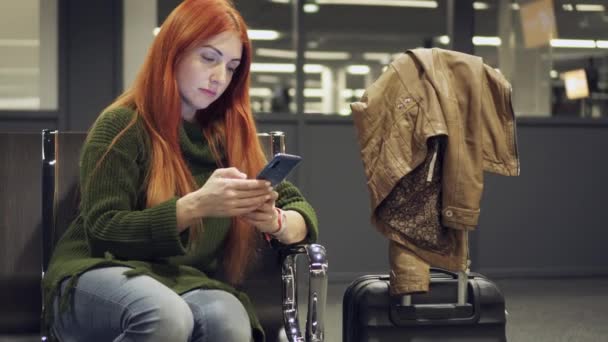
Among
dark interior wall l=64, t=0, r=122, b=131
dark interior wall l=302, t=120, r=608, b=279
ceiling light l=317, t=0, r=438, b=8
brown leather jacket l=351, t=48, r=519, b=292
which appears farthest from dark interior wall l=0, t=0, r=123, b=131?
brown leather jacket l=351, t=48, r=519, b=292

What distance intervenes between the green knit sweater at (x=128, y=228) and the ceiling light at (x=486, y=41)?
13.0 feet

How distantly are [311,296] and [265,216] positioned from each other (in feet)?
0.66

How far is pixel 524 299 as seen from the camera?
4.68 meters

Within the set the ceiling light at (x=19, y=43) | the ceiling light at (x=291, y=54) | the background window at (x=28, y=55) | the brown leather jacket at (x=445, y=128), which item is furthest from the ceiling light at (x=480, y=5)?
the brown leather jacket at (x=445, y=128)

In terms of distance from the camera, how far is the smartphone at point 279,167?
153 cm

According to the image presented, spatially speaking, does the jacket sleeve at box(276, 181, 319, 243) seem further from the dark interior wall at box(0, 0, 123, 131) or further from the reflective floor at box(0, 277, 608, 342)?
the dark interior wall at box(0, 0, 123, 131)

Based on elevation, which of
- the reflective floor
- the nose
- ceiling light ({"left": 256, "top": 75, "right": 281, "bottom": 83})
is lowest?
the reflective floor

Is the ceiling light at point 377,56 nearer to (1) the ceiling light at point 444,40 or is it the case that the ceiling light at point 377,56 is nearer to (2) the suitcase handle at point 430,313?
(1) the ceiling light at point 444,40

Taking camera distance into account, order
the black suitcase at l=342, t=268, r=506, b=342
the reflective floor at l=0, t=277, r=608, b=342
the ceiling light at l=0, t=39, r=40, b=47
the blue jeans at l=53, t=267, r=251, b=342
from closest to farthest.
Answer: the blue jeans at l=53, t=267, r=251, b=342, the black suitcase at l=342, t=268, r=506, b=342, the reflective floor at l=0, t=277, r=608, b=342, the ceiling light at l=0, t=39, r=40, b=47

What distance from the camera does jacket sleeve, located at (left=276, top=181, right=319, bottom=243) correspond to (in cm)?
186

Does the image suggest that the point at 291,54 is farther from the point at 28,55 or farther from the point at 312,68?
the point at 28,55

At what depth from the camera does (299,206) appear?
191 centimetres

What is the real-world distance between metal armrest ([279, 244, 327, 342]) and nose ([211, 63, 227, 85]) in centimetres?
41

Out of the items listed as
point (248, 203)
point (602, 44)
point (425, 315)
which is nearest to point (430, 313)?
point (425, 315)
